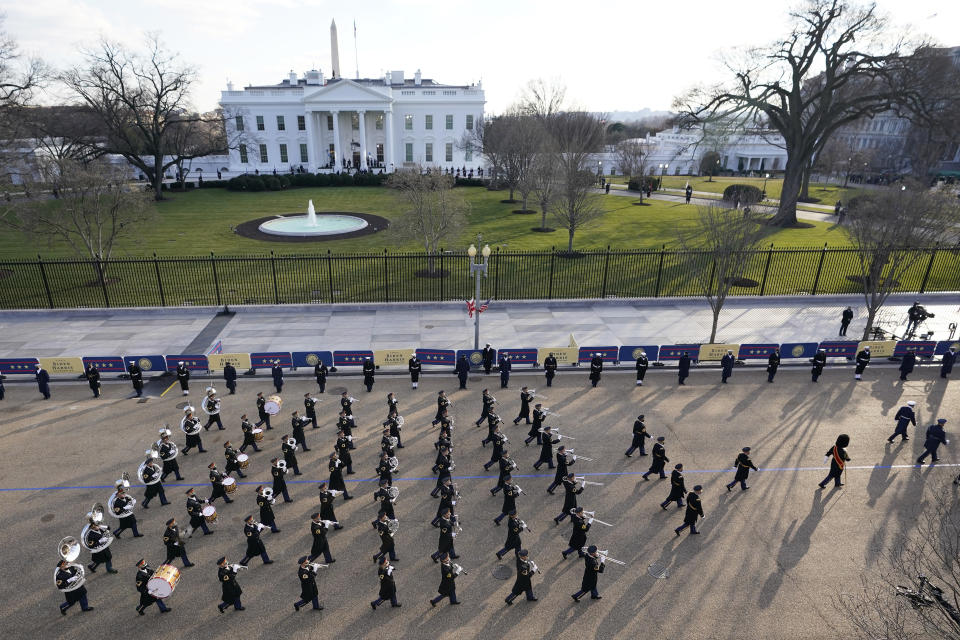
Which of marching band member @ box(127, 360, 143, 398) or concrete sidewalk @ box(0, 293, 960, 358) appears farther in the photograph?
concrete sidewalk @ box(0, 293, 960, 358)

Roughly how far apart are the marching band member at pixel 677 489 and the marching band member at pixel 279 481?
336 inches

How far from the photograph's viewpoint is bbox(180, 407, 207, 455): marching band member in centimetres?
1385

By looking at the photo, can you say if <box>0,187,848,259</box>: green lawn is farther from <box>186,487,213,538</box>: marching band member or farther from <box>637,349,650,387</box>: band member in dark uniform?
<box>186,487,213,538</box>: marching band member

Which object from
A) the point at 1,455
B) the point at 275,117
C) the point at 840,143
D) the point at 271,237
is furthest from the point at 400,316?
the point at 840,143

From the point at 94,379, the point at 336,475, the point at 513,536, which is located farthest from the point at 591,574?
the point at 94,379

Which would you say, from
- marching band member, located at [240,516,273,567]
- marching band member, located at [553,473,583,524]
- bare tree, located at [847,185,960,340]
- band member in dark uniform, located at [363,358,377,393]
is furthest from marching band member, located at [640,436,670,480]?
bare tree, located at [847,185,960,340]

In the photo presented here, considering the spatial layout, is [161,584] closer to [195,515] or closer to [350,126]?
[195,515]

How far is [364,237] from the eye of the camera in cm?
3872

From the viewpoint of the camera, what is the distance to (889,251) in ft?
67.1

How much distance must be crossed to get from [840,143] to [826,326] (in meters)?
68.6

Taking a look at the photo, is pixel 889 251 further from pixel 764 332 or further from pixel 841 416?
pixel 841 416

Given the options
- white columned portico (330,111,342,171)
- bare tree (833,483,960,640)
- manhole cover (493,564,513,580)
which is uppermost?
white columned portico (330,111,342,171)

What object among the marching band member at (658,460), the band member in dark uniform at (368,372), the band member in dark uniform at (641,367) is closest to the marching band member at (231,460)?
the band member in dark uniform at (368,372)

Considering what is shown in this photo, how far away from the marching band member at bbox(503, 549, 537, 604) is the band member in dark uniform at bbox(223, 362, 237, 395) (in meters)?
11.7
